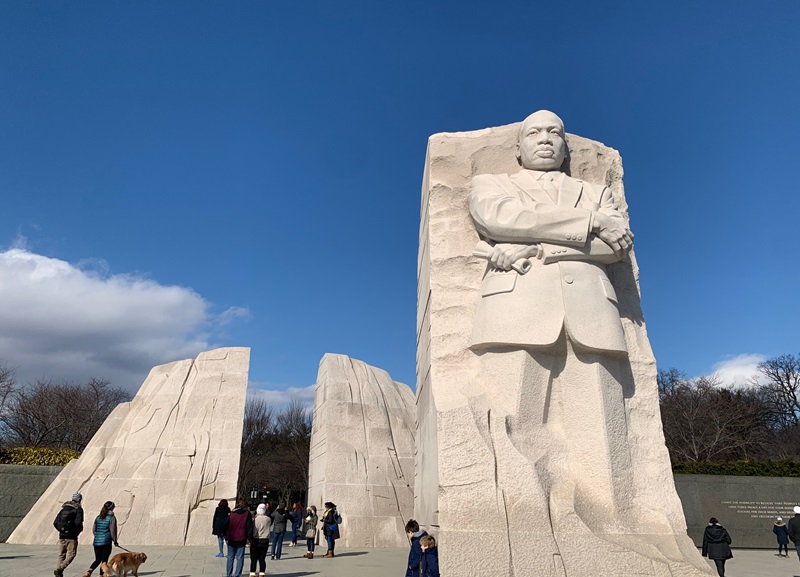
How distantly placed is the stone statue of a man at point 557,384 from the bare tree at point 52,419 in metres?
29.1

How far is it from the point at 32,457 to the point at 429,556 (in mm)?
12259

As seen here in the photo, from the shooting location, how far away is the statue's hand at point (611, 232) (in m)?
5.13

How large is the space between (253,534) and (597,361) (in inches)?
194

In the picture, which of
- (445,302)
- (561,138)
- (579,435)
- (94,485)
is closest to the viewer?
(579,435)

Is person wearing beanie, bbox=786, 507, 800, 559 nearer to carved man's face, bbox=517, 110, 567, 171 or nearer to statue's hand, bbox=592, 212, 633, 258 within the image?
statue's hand, bbox=592, 212, 633, 258

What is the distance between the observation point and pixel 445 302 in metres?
5.44

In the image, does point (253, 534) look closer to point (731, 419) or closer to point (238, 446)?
point (238, 446)

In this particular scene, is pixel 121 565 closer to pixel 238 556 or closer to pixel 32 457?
pixel 238 556

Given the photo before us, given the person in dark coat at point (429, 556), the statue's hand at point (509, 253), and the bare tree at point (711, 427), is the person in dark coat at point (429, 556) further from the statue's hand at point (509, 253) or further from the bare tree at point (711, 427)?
the bare tree at point (711, 427)

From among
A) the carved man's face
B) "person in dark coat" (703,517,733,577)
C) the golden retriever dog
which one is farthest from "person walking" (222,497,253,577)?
"person in dark coat" (703,517,733,577)

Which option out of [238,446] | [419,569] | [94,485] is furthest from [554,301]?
[94,485]

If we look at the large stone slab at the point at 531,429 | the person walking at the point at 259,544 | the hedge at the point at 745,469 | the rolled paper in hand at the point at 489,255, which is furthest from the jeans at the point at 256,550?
the hedge at the point at 745,469

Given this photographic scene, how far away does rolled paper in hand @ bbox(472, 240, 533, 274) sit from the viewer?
16.6 ft

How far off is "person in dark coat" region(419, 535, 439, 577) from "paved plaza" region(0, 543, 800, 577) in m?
3.53
